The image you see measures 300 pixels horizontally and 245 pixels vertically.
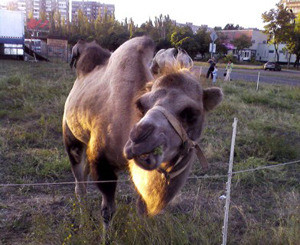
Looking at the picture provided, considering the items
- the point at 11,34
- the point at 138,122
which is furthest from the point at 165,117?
the point at 11,34

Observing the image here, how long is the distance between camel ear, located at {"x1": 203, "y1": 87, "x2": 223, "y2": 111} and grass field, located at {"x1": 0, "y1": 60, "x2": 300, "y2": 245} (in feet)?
0.75

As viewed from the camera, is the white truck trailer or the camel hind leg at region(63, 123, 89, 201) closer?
the camel hind leg at region(63, 123, 89, 201)

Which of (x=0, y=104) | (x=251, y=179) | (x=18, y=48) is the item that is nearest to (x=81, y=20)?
(x=18, y=48)

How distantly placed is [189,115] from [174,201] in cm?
245

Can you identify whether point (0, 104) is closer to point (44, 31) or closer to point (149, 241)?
point (149, 241)

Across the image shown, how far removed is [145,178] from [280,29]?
5004 centimetres

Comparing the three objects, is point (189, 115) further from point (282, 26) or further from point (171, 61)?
point (282, 26)

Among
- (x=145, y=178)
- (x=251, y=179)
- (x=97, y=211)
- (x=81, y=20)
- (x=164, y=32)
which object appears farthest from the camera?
(x=81, y=20)

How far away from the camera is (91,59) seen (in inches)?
196

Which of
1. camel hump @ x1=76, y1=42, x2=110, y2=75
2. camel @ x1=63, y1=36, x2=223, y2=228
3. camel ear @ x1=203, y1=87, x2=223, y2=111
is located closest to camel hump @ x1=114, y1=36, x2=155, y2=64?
camel @ x1=63, y1=36, x2=223, y2=228

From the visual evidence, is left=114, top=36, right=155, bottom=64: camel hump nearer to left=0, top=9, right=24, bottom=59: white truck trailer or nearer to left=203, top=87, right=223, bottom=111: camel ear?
left=203, top=87, right=223, bottom=111: camel ear

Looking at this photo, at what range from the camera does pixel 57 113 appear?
944 cm

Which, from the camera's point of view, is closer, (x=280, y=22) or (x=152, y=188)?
(x=152, y=188)

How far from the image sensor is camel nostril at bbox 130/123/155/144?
2.22m
